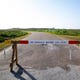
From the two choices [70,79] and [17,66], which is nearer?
[70,79]

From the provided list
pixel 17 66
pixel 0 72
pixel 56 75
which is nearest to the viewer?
pixel 56 75

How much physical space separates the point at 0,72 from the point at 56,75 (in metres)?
2.56

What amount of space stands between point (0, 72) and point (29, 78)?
1.75 metres

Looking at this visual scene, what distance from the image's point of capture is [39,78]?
756 centimetres

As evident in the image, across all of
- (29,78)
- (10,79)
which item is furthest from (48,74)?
(10,79)

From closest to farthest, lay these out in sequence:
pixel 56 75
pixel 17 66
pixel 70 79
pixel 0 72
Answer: pixel 70 79
pixel 56 75
pixel 0 72
pixel 17 66

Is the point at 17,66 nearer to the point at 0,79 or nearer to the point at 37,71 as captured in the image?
the point at 37,71

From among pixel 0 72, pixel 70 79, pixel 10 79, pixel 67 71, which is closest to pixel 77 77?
pixel 70 79

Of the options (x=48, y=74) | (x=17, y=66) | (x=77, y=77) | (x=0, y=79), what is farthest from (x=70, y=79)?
(x=17, y=66)

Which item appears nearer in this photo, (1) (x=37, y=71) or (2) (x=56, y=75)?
(2) (x=56, y=75)

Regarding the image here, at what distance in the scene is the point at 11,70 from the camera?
29.4ft

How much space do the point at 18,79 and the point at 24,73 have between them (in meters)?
1.03

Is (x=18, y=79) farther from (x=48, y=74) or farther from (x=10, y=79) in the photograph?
(x=48, y=74)

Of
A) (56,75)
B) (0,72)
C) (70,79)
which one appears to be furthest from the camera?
(0,72)
